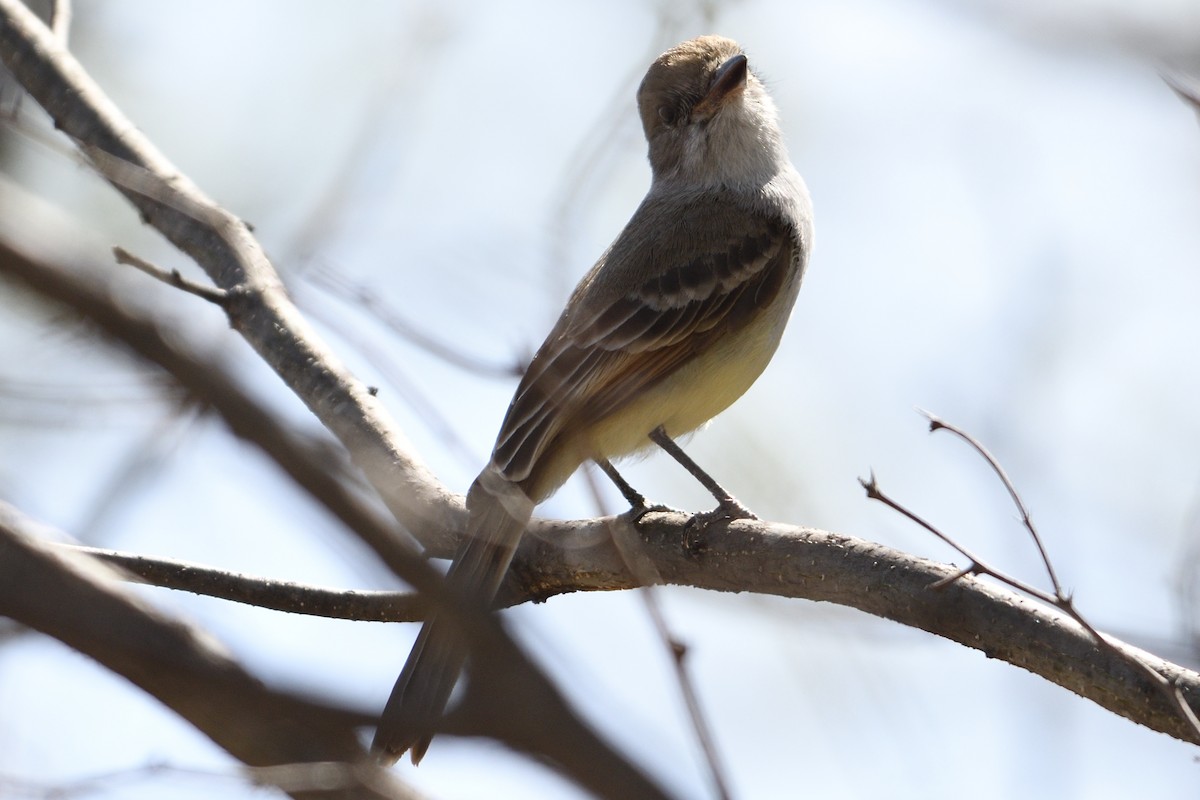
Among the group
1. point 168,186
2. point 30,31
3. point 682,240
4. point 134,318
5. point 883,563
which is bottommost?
point 134,318

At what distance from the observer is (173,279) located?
527cm

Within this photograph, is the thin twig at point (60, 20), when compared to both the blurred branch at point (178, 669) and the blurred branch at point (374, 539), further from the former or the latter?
the blurred branch at point (374, 539)

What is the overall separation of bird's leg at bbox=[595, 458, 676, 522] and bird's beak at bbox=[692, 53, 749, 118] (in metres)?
2.40

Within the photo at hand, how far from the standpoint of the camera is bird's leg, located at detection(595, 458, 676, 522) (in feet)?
19.5

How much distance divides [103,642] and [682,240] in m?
5.70

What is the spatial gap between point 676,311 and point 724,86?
1728 mm

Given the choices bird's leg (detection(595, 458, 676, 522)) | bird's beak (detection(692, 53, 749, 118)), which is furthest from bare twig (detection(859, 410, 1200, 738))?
bird's beak (detection(692, 53, 749, 118))

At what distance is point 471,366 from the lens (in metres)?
4.41

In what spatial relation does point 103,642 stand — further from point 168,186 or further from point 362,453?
point 168,186

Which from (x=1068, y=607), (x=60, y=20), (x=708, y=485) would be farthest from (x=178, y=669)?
(x=60, y=20)

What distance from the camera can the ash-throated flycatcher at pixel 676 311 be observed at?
20.0ft

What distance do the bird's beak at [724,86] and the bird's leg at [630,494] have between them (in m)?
2.40

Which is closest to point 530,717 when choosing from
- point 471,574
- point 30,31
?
point 471,574

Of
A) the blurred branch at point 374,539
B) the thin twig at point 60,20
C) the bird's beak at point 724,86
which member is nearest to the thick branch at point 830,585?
the blurred branch at point 374,539
